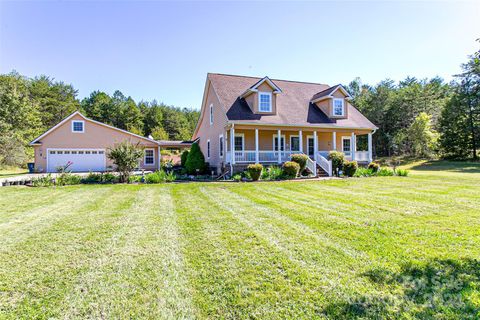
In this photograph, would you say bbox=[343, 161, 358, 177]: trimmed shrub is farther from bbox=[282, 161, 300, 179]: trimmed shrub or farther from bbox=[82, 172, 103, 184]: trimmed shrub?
bbox=[82, 172, 103, 184]: trimmed shrub

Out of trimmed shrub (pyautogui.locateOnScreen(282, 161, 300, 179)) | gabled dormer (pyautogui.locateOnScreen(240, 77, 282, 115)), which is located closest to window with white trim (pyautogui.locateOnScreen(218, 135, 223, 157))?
gabled dormer (pyautogui.locateOnScreen(240, 77, 282, 115))

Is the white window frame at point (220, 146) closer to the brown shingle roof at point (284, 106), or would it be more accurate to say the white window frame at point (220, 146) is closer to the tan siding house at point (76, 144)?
the brown shingle roof at point (284, 106)

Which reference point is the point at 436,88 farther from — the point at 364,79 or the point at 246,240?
the point at 246,240

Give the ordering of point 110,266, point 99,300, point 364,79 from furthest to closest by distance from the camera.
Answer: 1. point 364,79
2. point 110,266
3. point 99,300

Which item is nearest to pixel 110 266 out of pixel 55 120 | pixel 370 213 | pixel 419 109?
pixel 370 213

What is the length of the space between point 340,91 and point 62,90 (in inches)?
2055

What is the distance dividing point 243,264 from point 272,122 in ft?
44.7

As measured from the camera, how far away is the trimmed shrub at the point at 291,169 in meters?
13.9

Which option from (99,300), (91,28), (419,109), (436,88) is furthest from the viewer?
(436,88)

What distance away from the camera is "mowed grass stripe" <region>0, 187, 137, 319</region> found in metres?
2.58

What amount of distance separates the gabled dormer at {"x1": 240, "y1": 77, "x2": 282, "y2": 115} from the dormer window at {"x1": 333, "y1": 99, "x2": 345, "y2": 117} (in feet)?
15.9

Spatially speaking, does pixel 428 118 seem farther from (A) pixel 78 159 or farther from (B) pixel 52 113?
(B) pixel 52 113

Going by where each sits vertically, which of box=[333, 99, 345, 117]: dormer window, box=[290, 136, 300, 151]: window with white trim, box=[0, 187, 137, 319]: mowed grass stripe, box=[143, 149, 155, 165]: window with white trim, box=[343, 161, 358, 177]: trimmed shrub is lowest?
box=[0, 187, 137, 319]: mowed grass stripe

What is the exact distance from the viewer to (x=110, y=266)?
3385 millimetres
